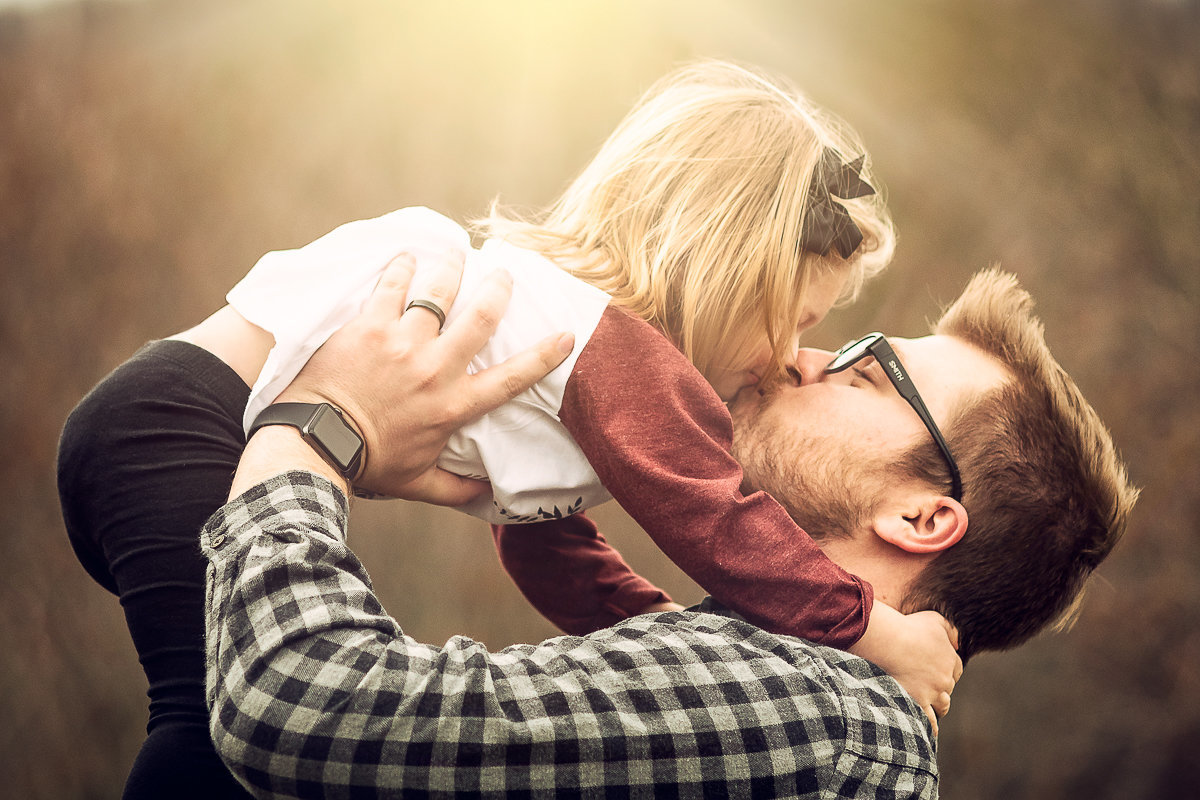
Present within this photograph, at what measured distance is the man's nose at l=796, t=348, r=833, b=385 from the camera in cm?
107

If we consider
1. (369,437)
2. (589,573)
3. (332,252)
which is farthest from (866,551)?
(332,252)

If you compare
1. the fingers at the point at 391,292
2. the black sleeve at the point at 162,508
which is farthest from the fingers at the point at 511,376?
the black sleeve at the point at 162,508

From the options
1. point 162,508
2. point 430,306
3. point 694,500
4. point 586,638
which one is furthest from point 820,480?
point 162,508

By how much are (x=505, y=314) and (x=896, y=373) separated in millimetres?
462

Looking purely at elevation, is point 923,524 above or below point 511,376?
below

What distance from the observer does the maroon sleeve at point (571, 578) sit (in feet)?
3.77

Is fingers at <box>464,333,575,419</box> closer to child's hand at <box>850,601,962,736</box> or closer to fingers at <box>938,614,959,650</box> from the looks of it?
child's hand at <box>850,601,962,736</box>

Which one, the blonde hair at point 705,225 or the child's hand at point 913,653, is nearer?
the child's hand at point 913,653

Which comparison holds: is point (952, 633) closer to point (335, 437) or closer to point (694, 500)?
point (694, 500)

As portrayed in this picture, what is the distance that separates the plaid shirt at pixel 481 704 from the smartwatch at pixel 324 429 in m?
0.05

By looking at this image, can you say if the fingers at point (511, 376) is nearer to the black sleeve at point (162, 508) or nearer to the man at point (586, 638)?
the man at point (586, 638)

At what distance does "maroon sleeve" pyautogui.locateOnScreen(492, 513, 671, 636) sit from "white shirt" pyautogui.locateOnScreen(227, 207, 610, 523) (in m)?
0.22

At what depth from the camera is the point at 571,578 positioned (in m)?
1.16

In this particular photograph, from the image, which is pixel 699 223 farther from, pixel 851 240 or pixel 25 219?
pixel 25 219
